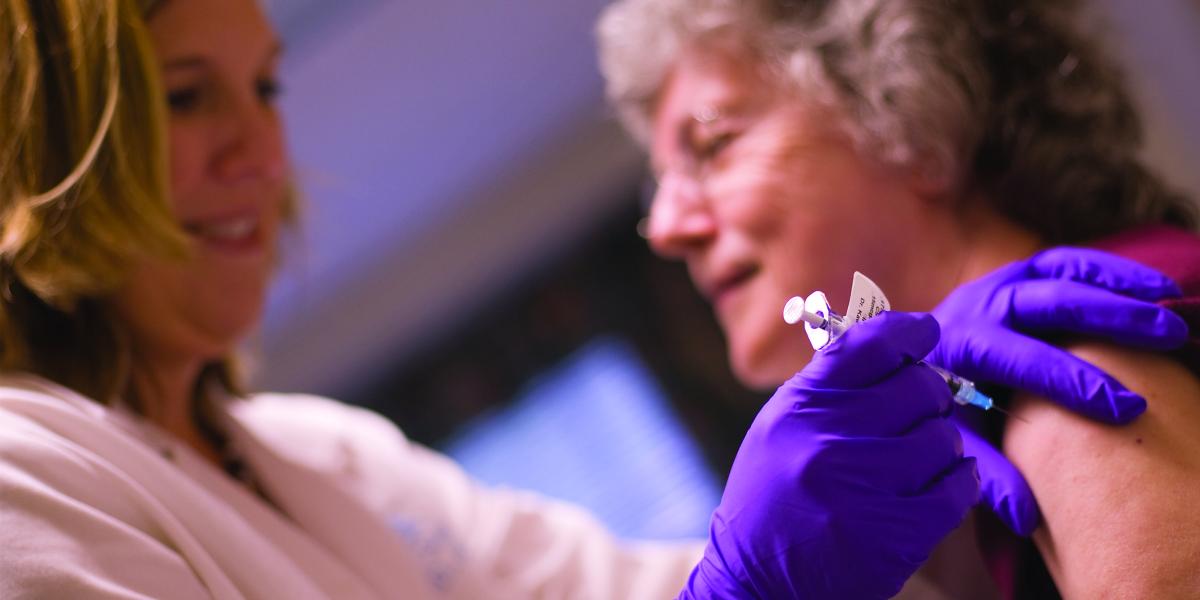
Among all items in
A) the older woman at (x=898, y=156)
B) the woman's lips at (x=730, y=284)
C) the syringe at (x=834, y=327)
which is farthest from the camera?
the woman's lips at (x=730, y=284)

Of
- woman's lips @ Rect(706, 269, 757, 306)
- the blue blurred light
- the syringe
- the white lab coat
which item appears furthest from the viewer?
the blue blurred light

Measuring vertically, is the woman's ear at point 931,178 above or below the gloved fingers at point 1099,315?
above

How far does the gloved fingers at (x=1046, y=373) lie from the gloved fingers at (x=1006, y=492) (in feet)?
0.25

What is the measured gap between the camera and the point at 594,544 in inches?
63.9

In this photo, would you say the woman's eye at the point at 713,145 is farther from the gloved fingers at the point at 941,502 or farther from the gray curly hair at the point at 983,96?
the gloved fingers at the point at 941,502

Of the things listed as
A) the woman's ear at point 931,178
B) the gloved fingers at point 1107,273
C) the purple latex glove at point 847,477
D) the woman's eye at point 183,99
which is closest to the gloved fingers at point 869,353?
the purple latex glove at point 847,477

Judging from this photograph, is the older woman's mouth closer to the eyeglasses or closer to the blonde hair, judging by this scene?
the eyeglasses

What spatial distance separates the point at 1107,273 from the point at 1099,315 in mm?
68

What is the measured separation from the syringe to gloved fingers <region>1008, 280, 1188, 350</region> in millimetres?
98

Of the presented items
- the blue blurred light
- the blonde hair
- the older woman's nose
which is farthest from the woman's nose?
the blue blurred light

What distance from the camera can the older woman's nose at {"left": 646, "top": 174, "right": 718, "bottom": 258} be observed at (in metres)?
1.42

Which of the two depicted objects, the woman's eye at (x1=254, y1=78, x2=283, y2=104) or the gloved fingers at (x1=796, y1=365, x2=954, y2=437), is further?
the woman's eye at (x1=254, y1=78, x2=283, y2=104)

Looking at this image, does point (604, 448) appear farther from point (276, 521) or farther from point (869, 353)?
point (869, 353)

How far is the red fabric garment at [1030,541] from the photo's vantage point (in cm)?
100
